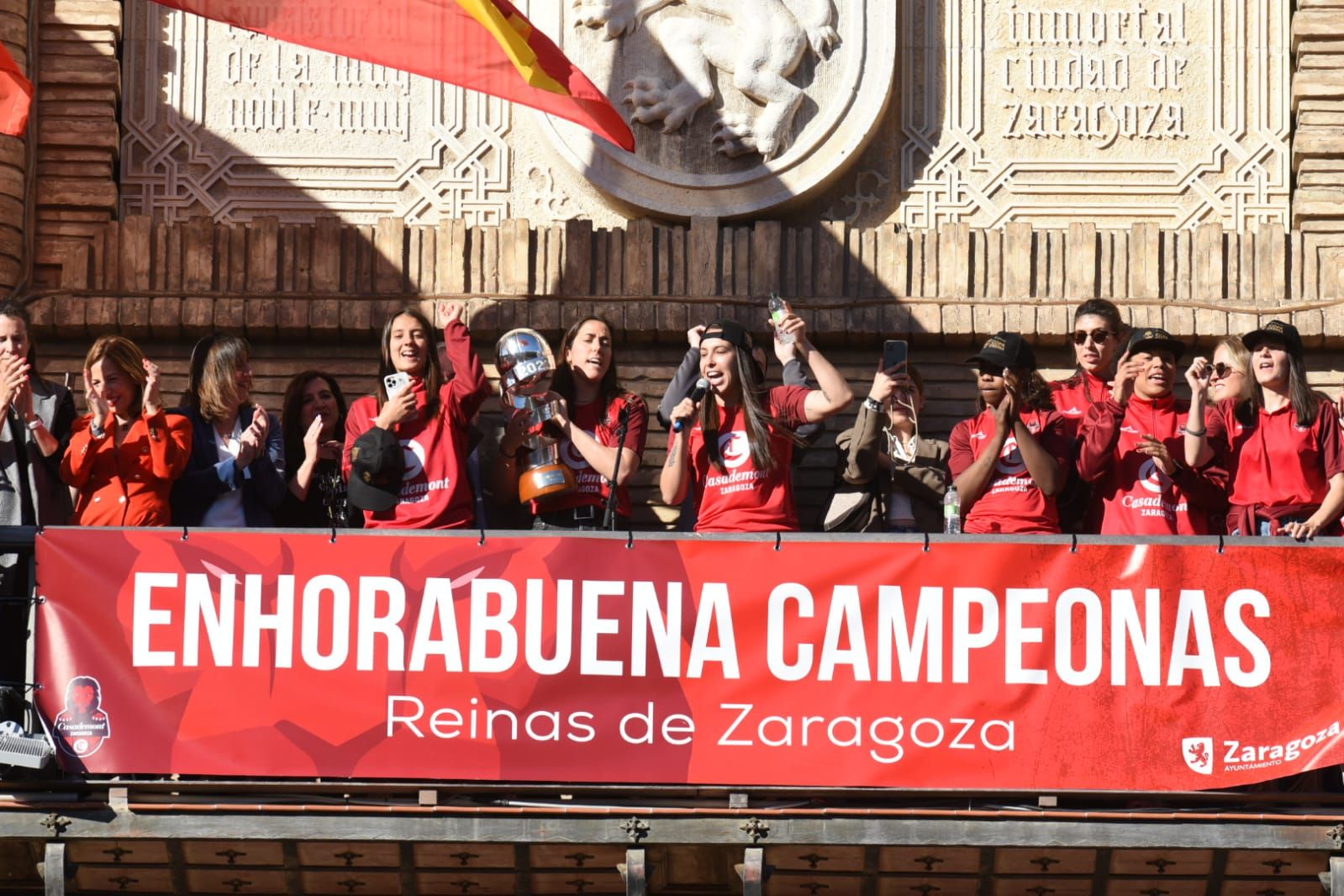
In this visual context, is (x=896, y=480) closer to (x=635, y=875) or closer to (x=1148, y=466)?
(x=1148, y=466)

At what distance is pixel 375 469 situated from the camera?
396 inches

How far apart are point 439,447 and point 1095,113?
4.55 metres

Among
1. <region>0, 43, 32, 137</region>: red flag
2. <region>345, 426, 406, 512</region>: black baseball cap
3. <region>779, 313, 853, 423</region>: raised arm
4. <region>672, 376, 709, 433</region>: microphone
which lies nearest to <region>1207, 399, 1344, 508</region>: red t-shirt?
<region>779, 313, 853, 423</region>: raised arm

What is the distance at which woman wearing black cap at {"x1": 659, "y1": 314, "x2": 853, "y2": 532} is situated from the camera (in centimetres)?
1013

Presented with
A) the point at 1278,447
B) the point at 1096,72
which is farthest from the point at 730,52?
the point at 1278,447

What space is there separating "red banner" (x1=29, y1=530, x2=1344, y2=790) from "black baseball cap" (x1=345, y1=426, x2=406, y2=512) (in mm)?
487

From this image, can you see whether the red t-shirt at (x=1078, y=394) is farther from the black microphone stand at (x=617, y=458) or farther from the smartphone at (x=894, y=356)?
the black microphone stand at (x=617, y=458)

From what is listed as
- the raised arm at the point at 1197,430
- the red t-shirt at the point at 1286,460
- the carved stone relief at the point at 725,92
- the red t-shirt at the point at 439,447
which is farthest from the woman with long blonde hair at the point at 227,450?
the red t-shirt at the point at 1286,460

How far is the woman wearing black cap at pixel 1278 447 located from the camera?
392 inches

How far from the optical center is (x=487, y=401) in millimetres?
11945

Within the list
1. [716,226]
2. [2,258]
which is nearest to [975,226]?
[716,226]

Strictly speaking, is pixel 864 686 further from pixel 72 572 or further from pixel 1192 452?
pixel 72 572

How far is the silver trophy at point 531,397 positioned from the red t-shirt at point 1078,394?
230cm

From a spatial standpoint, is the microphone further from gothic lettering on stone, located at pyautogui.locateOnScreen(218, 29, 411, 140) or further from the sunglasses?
gothic lettering on stone, located at pyautogui.locateOnScreen(218, 29, 411, 140)
